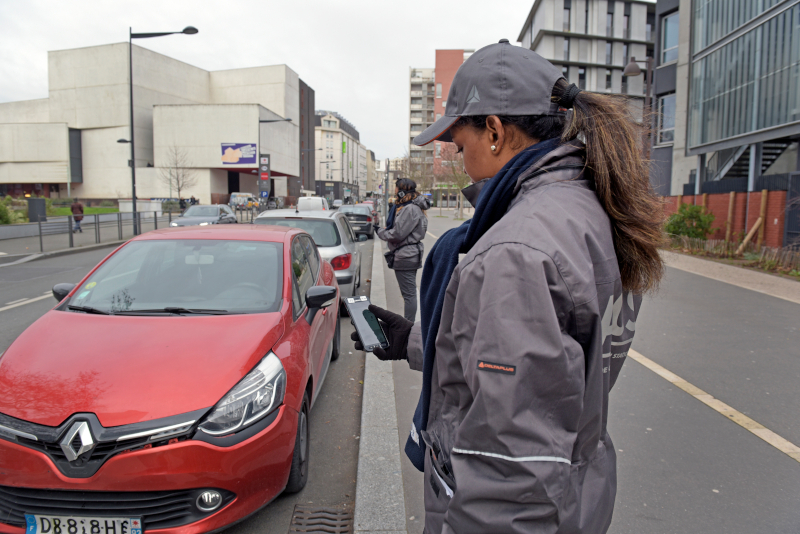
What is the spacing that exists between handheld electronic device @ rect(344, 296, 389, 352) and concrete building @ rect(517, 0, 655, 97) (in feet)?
197

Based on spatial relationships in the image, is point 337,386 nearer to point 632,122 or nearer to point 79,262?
point 632,122

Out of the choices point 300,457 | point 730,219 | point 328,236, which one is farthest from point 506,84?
point 730,219

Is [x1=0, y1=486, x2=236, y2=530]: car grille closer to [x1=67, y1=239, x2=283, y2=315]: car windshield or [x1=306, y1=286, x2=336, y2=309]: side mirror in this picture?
[x1=67, y1=239, x2=283, y2=315]: car windshield

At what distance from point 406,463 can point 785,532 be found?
2148 mm

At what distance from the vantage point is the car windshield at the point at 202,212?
22.8 metres

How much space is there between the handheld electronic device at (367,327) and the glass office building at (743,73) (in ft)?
60.2

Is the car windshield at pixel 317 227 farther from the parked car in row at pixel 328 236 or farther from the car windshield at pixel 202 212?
the car windshield at pixel 202 212

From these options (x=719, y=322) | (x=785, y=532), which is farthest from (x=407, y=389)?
(x=719, y=322)

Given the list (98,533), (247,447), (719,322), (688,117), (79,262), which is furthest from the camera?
(688,117)

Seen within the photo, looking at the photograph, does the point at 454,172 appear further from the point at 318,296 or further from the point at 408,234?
the point at 318,296

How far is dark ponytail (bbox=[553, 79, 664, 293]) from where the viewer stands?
1.32 metres

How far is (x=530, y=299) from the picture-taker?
104cm

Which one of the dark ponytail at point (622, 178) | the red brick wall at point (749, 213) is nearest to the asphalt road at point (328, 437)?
the dark ponytail at point (622, 178)

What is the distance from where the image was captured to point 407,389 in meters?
4.96
